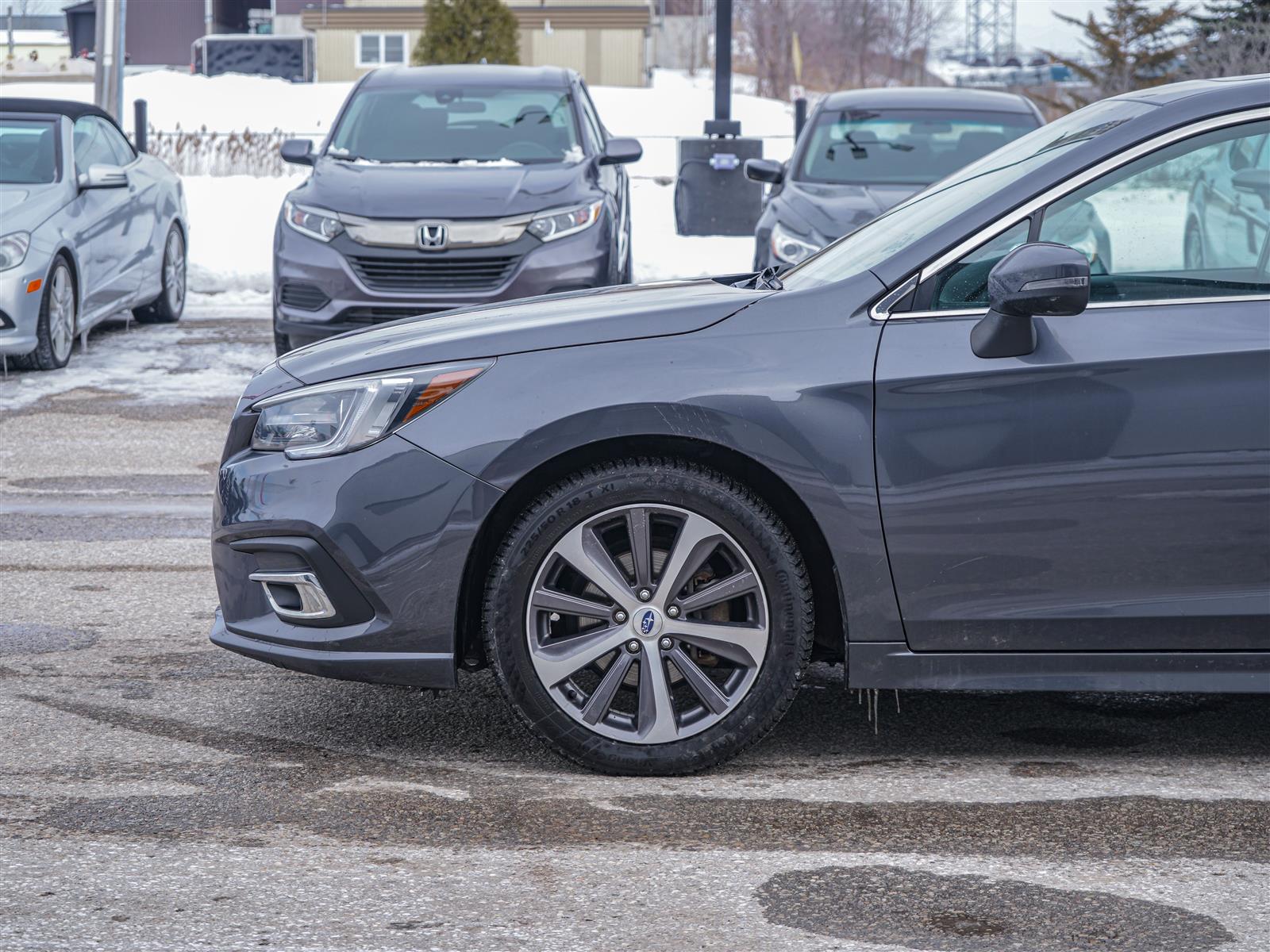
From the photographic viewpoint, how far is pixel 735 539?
13.0ft

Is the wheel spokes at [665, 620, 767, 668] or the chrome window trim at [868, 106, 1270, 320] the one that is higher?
the chrome window trim at [868, 106, 1270, 320]

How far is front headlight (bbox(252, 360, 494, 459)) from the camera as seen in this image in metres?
4.02

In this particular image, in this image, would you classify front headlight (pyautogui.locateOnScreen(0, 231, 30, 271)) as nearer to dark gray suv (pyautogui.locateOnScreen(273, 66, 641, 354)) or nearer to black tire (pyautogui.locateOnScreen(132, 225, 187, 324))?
dark gray suv (pyautogui.locateOnScreen(273, 66, 641, 354))

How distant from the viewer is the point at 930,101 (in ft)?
38.6

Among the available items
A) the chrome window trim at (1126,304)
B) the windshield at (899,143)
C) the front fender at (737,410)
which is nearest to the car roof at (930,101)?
the windshield at (899,143)

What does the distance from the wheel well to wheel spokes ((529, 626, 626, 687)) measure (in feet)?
0.73

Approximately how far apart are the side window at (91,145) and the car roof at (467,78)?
199 cm

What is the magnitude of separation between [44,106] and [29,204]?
1257 millimetres

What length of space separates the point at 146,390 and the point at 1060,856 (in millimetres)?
7995

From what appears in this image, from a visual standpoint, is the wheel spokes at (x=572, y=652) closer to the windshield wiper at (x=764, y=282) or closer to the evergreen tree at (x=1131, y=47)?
the windshield wiper at (x=764, y=282)

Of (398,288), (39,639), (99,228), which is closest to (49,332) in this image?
(99,228)

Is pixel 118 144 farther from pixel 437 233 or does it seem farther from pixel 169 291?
pixel 437 233

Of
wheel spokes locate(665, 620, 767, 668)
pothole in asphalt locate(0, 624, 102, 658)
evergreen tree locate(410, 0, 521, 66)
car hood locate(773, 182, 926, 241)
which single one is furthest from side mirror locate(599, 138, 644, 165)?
evergreen tree locate(410, 0, 521, 66)

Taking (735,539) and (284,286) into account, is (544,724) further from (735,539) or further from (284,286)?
(284,286)
